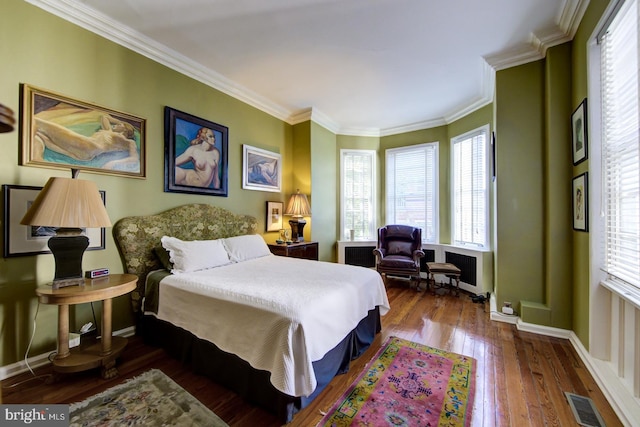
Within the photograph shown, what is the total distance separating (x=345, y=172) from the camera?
5.12m

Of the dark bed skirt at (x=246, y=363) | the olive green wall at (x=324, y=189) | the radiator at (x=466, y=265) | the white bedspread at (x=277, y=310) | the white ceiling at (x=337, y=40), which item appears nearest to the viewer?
the white bedspread at (x=277, y=310)

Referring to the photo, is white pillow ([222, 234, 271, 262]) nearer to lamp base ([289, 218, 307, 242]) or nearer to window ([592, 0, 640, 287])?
lamp base ([289, 218, 307, 242])

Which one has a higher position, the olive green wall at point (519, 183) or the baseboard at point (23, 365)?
the olive green wall at point (519, 183)

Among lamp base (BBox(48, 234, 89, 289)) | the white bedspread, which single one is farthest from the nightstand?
lamp base (BBox(48, 234, 89, 289))

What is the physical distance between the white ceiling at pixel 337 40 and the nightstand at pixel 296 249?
218 centimetres

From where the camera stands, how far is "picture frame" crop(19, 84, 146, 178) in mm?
1998

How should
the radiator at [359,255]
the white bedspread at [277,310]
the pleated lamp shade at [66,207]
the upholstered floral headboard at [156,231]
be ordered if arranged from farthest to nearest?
the radiator at [359,255]
the upholstered floral headboard at [156,231]
the pleated lamp shade at [66,207]
the white bedspread at [277,310]

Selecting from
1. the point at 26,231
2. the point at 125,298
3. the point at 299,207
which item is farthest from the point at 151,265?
the point at 299,207

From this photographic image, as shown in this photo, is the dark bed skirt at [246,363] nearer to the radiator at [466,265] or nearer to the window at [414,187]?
Result: the radiator at [466,265]

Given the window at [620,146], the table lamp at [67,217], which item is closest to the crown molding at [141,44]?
the table lamp at [67,217]

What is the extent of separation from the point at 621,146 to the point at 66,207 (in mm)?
3871

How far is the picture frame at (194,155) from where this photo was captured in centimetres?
284

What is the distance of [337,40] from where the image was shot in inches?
102

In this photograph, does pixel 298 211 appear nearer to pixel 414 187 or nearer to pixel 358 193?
pixel 358 193
